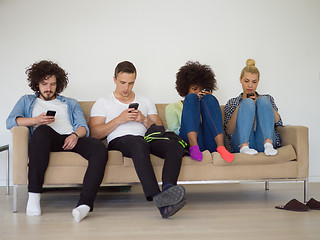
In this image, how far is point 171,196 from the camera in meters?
2.56

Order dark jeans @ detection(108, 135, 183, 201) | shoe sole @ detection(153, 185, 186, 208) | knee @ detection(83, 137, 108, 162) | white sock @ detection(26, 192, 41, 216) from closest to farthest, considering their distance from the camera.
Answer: shoe sole @ detection(153, 185, 186, 208) → dark jeans @ detection(108, 135, 183, 201) → white sock @ detection(26, 192, 41, 216) → knee @ detection(83, 137, 108, 162)

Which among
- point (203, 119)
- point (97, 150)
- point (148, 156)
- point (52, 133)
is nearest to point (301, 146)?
point (203, 119)

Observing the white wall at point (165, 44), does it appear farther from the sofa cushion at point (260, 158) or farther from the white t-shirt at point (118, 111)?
the sofa cushion at point (260, 158)

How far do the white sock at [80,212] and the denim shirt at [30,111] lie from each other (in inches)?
29.6

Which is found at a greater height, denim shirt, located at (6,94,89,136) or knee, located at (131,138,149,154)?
denim shirt, located at (6,94,89,136)

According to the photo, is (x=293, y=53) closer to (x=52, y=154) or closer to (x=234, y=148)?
(x=234, y=148)

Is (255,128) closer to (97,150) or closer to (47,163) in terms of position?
(97,150)

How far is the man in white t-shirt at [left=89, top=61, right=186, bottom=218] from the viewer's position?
267 centimetres

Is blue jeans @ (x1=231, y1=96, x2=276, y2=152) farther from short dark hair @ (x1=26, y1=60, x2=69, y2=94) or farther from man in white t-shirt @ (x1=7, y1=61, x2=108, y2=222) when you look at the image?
short dark hair @ (x1=26, y1=60, x2=69, y2=94)

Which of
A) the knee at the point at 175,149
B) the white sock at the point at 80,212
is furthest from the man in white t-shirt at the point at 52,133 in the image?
the knee at the point at 175,149

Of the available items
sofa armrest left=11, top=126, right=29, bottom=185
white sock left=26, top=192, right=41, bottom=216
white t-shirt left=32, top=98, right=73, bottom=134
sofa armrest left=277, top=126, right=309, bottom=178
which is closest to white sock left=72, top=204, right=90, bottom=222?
white sock left=26, top=192, right=41, bottom=216

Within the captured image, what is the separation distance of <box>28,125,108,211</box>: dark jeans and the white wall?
5.28 ft

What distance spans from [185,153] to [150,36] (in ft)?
6.05

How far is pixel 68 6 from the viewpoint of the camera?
4.55m
